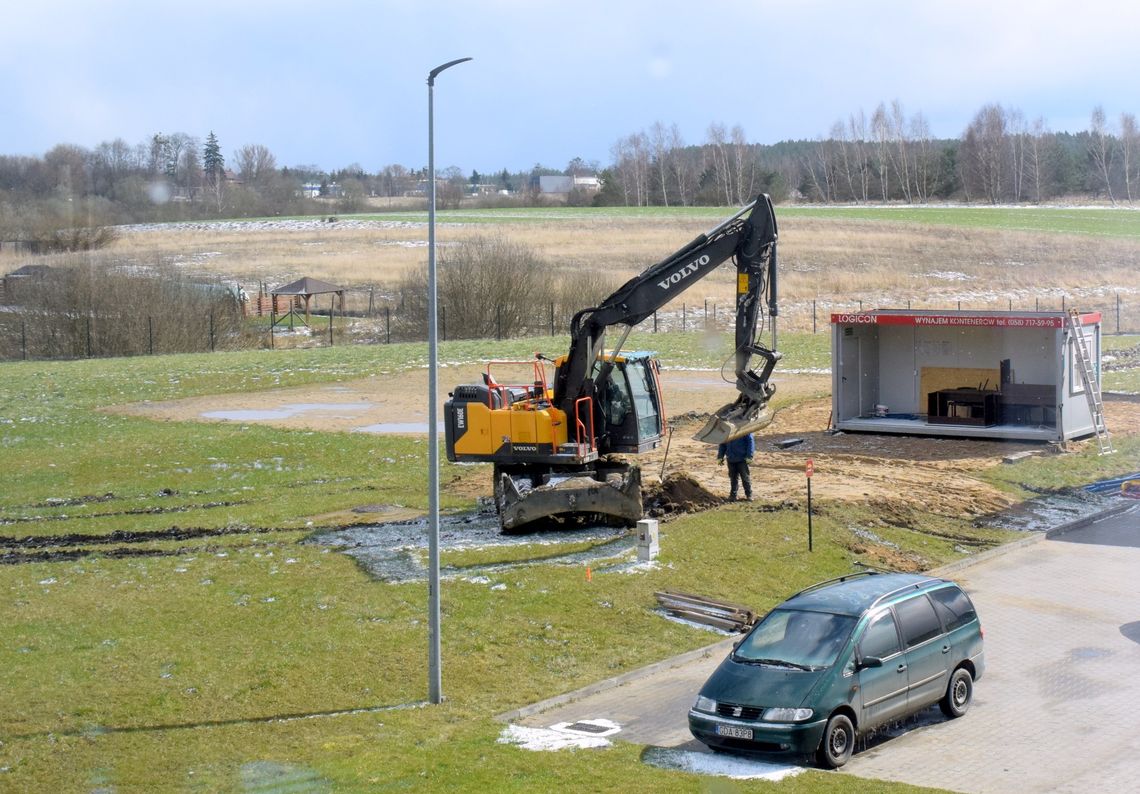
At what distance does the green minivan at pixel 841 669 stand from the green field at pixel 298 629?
755 mm

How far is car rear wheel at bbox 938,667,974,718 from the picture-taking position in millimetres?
14773

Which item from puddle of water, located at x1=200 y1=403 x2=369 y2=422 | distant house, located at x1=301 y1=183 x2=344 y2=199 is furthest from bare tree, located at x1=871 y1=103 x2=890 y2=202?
puddle of water, located at x1=200 y1=403 x2=369 y2=422

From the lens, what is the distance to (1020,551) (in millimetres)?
23219

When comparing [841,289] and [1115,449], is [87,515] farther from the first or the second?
[841,289]

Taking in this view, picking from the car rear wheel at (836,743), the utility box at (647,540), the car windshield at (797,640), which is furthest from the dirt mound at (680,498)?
the car rear wheel at (836,743)

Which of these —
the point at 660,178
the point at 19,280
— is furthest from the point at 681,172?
the point at 19,280

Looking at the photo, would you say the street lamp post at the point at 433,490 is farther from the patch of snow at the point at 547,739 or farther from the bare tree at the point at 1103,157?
the bare tree at the point at 1103,157

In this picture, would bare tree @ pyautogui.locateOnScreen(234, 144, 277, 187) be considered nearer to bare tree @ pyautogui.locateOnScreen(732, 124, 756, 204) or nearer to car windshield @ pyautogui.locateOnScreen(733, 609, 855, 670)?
bare tree @ pyautogui.locateOnScreen(732, 124, 756, 204)

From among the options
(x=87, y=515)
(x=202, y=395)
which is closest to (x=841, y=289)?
(x=202, y=395)

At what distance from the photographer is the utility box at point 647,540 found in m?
20.5

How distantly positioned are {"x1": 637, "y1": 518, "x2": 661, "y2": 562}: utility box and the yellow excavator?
5.73ft

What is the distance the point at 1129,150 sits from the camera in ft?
378

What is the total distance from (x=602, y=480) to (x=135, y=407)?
22.9m

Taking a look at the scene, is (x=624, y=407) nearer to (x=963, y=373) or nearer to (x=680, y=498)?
(x=680, y=498)
